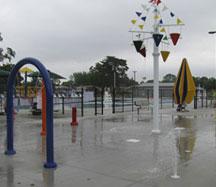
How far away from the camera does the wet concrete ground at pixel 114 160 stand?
17.3ft

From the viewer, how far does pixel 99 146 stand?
27.1 feet

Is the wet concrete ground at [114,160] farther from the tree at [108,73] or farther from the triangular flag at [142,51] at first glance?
the tree at [108,73]

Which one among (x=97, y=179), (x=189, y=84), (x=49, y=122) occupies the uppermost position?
(x=189, y=84)

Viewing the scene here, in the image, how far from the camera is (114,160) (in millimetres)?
6695

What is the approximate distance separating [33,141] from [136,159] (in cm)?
347

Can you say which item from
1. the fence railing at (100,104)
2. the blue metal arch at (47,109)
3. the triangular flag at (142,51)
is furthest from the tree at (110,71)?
the blue metal arch at (47,109)

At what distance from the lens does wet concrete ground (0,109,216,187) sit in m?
5.27

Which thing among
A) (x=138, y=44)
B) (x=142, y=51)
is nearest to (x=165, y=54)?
(x=142, y=51)

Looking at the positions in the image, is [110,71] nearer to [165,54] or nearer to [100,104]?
[100,104]

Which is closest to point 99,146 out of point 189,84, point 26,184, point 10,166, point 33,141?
point 33,141

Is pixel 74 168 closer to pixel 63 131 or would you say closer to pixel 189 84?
pixel 63 131

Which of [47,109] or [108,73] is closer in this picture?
[47,109]

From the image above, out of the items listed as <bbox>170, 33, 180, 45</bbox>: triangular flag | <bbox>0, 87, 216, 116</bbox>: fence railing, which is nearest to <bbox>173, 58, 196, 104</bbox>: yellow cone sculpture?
<bbox>0, 87, 216, 116</bbox>: fence railing

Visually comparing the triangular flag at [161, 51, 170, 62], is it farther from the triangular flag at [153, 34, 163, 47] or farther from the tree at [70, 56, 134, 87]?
the tree at [70, 56, 134, 87]
